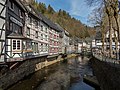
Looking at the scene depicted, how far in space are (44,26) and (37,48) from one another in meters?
9.12

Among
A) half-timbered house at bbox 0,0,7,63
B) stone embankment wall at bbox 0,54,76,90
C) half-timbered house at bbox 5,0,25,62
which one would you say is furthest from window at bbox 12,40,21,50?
half-timbered house at bbox 0,0,7,63

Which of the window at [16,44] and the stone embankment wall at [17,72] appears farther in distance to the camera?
the window at [16,44]

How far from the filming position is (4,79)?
20484 mm

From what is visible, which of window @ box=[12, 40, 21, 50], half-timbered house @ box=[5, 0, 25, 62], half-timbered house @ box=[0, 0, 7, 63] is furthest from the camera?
window @ box=[12, 40, 21, 50]

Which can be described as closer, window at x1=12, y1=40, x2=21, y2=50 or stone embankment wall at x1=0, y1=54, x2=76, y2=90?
stone embankment wall at x1=0, y1=54, x2=76, y2=90

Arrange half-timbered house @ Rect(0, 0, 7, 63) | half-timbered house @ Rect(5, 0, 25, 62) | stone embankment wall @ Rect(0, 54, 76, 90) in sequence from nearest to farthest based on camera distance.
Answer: half-timbered house @ Rect(0, 0, 7, 63)
stone embankment wall @ Rect(0, 54, 76, 90)
half-timbered house @ Rect(5, 0, 25, 62)

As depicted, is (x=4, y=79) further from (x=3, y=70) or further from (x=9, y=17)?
(x=9, y=17)

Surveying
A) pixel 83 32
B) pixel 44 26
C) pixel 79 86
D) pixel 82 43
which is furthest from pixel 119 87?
pixel 83 32

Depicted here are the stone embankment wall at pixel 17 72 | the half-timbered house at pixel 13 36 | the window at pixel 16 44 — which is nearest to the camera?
the stone embankment wall at pixel 17 72

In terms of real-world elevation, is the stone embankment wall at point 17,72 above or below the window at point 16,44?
below

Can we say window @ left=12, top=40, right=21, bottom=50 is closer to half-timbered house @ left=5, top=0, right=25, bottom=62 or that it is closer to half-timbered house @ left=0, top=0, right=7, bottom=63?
half-timbered house @ left=5, top=0, right=25, bottom=62

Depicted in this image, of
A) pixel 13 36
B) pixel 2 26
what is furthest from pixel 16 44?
pixel 2 26

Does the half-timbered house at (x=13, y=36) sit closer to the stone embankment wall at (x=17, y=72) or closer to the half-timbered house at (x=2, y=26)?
the half-timbered house at (x=2, y=26)

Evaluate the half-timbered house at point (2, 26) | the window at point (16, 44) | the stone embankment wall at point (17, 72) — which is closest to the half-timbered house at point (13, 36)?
the window at point (16, 44)
